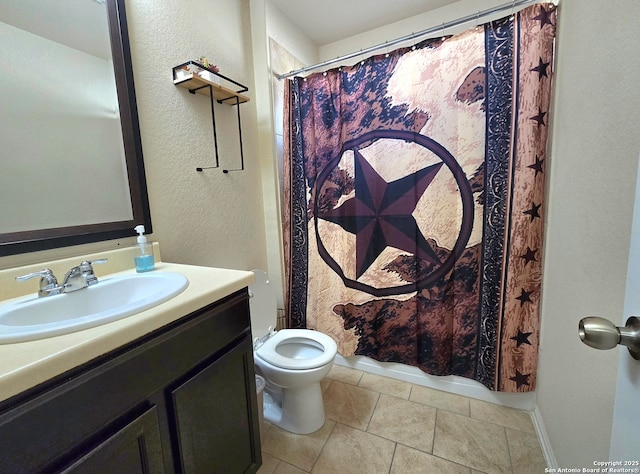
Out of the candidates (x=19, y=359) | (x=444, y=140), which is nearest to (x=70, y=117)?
(x=19, y=359)

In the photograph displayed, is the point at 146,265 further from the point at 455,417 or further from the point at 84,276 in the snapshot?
the point at 455,417

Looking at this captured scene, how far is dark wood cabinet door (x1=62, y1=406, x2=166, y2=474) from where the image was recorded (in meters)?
0.53

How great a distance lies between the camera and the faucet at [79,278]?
0.80 m

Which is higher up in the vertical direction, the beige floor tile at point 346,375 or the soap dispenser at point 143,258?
the soap dispenser at point 143,258

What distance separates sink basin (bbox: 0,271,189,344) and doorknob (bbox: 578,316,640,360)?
0.88 metres

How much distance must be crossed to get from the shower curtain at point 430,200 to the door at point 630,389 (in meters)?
0.97

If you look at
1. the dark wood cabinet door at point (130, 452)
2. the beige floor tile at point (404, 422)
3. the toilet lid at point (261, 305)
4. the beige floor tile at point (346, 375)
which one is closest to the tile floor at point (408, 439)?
the beige floor tile at point (404, 422)

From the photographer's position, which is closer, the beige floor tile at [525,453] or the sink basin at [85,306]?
the sink basin at [85,306]

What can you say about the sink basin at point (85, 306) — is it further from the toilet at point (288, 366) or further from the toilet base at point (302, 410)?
the toilet base at point (302, 410)

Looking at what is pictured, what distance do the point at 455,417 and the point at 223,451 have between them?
1180 mm

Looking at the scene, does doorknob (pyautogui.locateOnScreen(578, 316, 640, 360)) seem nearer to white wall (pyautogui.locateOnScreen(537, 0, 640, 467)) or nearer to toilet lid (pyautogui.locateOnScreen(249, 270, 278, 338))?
white wall (pyautogui.locateOnScreen(537, 0, 640, 467))

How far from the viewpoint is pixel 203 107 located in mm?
1335

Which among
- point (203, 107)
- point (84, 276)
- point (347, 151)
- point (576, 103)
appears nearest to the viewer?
point (84, 276)

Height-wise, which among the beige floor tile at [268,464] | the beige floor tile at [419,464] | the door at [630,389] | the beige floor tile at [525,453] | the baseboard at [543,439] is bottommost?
the beige floor tile at [268,464]
